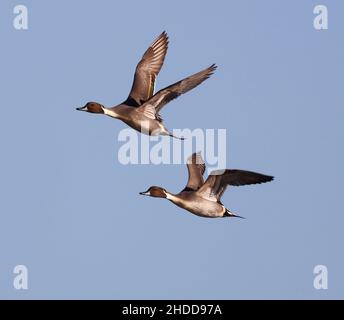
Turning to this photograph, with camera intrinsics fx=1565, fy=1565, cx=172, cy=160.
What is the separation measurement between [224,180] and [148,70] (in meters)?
3.26

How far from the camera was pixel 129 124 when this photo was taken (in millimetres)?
24031

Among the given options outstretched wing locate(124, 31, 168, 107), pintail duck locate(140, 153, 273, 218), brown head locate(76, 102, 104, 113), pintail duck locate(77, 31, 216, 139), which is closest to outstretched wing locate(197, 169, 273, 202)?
pintail duck locate(140, 153, 273, 218)

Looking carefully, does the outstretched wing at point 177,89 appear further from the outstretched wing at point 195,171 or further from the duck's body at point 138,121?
the outstretched wing at point 195,171

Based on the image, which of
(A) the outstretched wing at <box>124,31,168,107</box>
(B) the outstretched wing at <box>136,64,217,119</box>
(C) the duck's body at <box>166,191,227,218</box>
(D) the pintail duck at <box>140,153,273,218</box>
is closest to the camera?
(D) the pintail duck at <box>140,153,273,218</box>

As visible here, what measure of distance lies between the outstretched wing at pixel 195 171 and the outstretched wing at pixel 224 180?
765mm

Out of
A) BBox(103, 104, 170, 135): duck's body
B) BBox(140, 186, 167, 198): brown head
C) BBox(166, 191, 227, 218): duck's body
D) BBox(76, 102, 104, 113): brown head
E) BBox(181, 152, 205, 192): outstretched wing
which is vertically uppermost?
BBox(76, 102, 104, 113): brown head

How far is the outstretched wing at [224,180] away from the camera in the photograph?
2266cm

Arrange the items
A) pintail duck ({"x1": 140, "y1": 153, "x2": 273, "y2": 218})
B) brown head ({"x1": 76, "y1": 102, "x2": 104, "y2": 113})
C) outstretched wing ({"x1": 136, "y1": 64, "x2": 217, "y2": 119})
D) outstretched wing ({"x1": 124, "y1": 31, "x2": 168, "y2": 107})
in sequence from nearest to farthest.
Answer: pintail duck ({"x1": 140, "y1": 153, "x2": 273, "y2": 218}), outstretched wing ({"x1": 136, "y1": 64, "x2": 217, "y2": 119}), brown head ({"x1": 76, "y1": 102, "x2": 104, "y2": 113}), outstretched wing ({"x1": 124, "y1": 31, "x2": 168, "y2": 107})

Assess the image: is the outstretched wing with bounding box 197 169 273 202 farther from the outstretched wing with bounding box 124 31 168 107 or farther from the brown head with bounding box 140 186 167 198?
the outstretched wing with bounding box 124 31 168 107

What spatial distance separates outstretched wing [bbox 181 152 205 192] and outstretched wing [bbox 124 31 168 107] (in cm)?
124

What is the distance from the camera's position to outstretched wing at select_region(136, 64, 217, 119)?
939 inches
